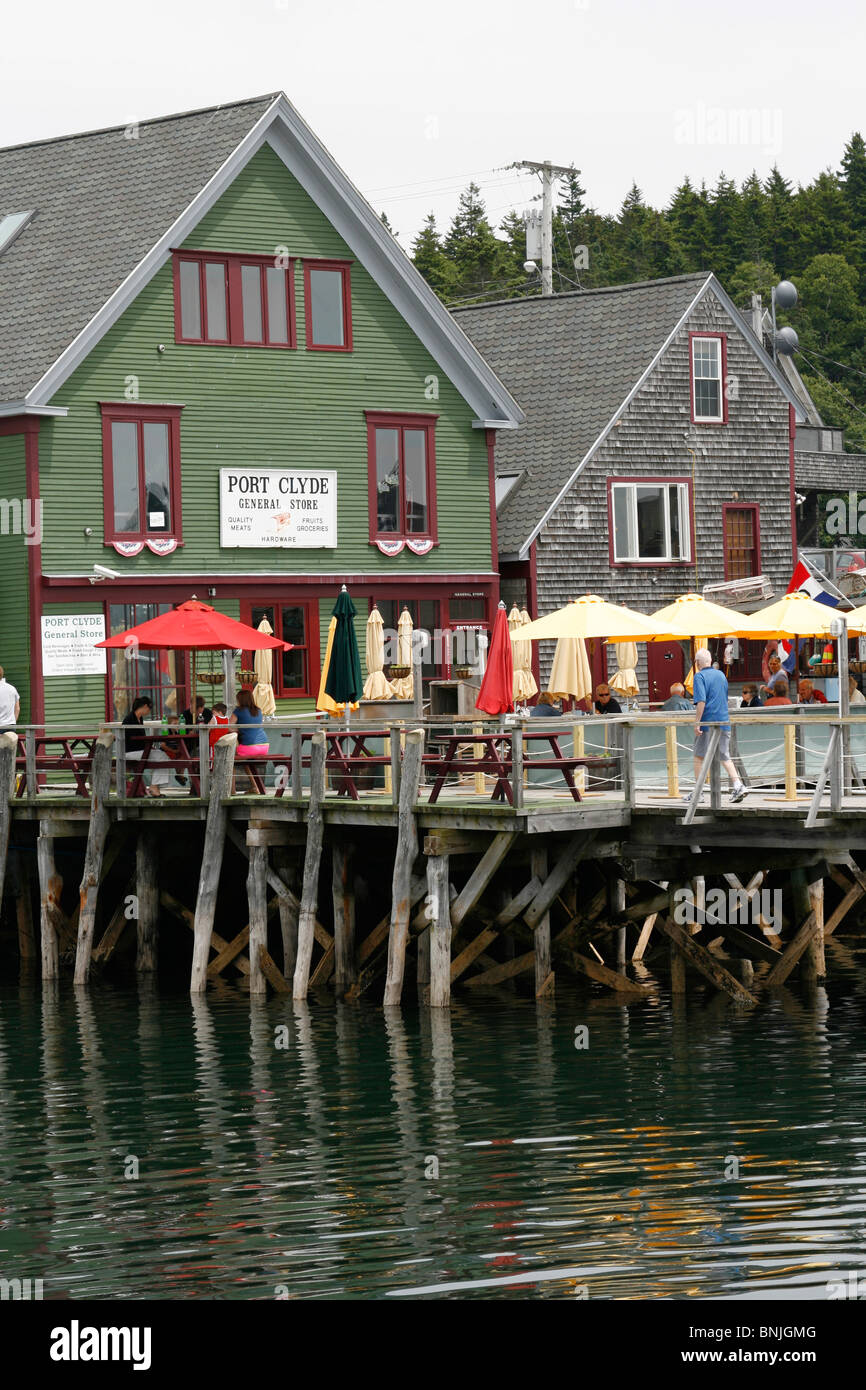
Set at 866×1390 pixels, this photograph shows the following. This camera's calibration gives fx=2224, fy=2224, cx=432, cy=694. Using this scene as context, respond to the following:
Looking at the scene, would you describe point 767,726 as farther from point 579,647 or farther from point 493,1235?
point 493,1235

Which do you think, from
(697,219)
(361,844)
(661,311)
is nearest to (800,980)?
(361,844)

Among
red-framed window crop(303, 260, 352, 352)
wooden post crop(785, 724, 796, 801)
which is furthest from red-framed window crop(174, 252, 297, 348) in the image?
wooden post crop(785, 724, 796, 801)

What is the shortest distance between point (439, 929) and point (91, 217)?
16.8m

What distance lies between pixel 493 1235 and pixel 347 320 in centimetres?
2377

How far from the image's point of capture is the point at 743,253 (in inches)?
4230

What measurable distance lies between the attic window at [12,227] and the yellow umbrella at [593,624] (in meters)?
13.4

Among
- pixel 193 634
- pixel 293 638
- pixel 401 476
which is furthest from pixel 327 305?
pixel 193 634

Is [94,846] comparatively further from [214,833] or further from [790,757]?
[790,757]

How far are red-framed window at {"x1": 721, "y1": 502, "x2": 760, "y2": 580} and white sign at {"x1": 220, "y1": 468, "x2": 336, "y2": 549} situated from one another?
1073 cm

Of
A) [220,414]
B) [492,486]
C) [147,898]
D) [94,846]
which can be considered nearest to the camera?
[94,846]

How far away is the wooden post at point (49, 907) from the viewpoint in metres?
30.5

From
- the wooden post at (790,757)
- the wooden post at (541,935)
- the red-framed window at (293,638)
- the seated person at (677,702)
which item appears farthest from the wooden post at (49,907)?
the wooden post at (790,757)

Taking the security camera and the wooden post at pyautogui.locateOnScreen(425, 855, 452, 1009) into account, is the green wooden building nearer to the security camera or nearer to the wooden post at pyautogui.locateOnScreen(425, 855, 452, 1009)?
the security camera
